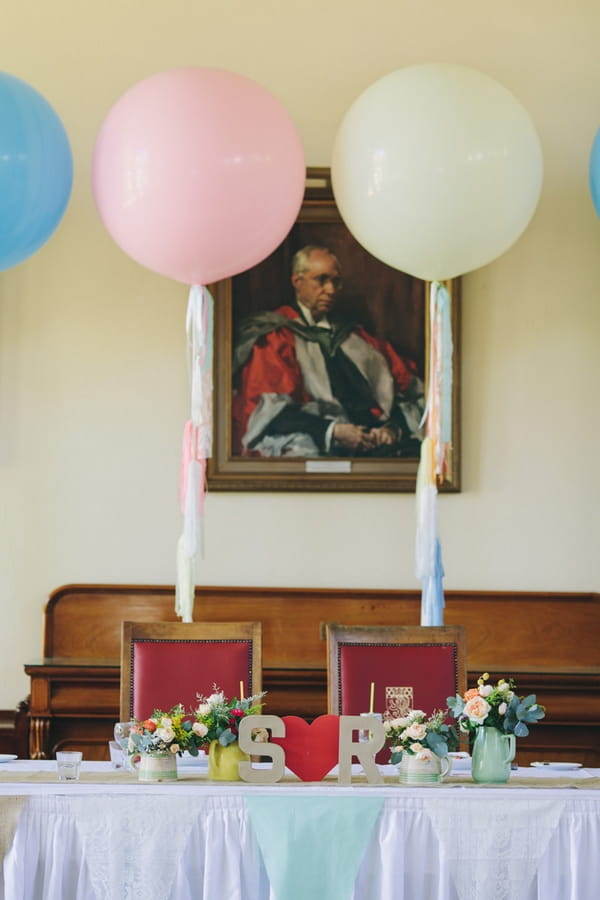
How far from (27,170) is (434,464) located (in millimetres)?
1473

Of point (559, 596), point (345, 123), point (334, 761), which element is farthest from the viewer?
point (559, 596)

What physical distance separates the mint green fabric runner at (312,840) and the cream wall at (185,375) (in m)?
1.90

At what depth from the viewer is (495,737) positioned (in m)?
2.45

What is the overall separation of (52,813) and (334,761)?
559 millimetres

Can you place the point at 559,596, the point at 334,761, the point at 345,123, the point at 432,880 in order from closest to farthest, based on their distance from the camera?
the point at 432,880, the point at 334,761, the point at 345,123, the point at 559,596

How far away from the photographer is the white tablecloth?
2162mm

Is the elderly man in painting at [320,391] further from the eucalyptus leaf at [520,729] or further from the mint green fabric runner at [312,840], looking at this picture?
the mint green fabric runner at [312,840]

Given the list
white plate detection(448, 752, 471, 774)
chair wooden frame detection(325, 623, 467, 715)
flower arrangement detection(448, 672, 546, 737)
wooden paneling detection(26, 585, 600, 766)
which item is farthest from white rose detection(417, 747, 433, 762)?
wooden paneling detection(26, 585, 600, 766)

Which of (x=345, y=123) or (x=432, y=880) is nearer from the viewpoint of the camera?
(x=432, y=880)

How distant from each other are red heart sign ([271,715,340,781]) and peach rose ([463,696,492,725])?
0.86ft

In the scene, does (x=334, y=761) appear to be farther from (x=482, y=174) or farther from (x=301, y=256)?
(x=301, y=256)

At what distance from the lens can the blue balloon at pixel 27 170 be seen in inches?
125

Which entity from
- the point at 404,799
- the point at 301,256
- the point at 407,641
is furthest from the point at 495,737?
the point at 301,256

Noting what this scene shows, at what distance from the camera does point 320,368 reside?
4094mm
